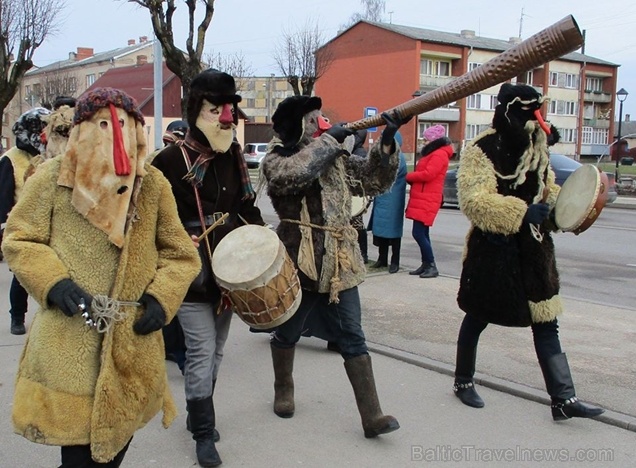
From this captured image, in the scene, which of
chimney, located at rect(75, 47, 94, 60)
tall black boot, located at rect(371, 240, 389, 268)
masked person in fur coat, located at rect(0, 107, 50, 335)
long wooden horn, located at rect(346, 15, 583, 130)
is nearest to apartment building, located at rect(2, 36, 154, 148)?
chimney, located at rect(75, 47, 94, 60)

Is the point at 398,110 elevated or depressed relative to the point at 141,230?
elevated

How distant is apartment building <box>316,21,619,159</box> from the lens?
180 ft

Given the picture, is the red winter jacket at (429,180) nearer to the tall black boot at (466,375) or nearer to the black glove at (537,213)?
the tall black boot at (466,375)

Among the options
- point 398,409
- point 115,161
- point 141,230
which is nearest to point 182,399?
point 398,409

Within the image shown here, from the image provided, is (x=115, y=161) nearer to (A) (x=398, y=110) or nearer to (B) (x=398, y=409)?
(A) (x=398, y=110)

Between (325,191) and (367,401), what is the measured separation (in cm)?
120

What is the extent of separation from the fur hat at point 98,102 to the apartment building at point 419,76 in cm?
4910

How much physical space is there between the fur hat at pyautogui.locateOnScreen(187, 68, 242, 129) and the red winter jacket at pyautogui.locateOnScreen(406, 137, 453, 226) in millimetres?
5224

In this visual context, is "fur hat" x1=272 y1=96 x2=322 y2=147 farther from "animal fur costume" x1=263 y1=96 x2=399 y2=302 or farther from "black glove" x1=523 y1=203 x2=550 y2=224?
"black glove" x1=523 y1=203 x2=550 y2=224

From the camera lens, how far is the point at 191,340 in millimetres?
3746

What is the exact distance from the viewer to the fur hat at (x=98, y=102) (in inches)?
107

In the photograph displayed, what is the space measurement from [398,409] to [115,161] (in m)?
2.57

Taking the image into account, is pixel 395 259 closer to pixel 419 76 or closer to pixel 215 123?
pixel 215 123

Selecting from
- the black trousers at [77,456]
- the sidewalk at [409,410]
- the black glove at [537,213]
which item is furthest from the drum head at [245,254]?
the black glove at [537,213]
